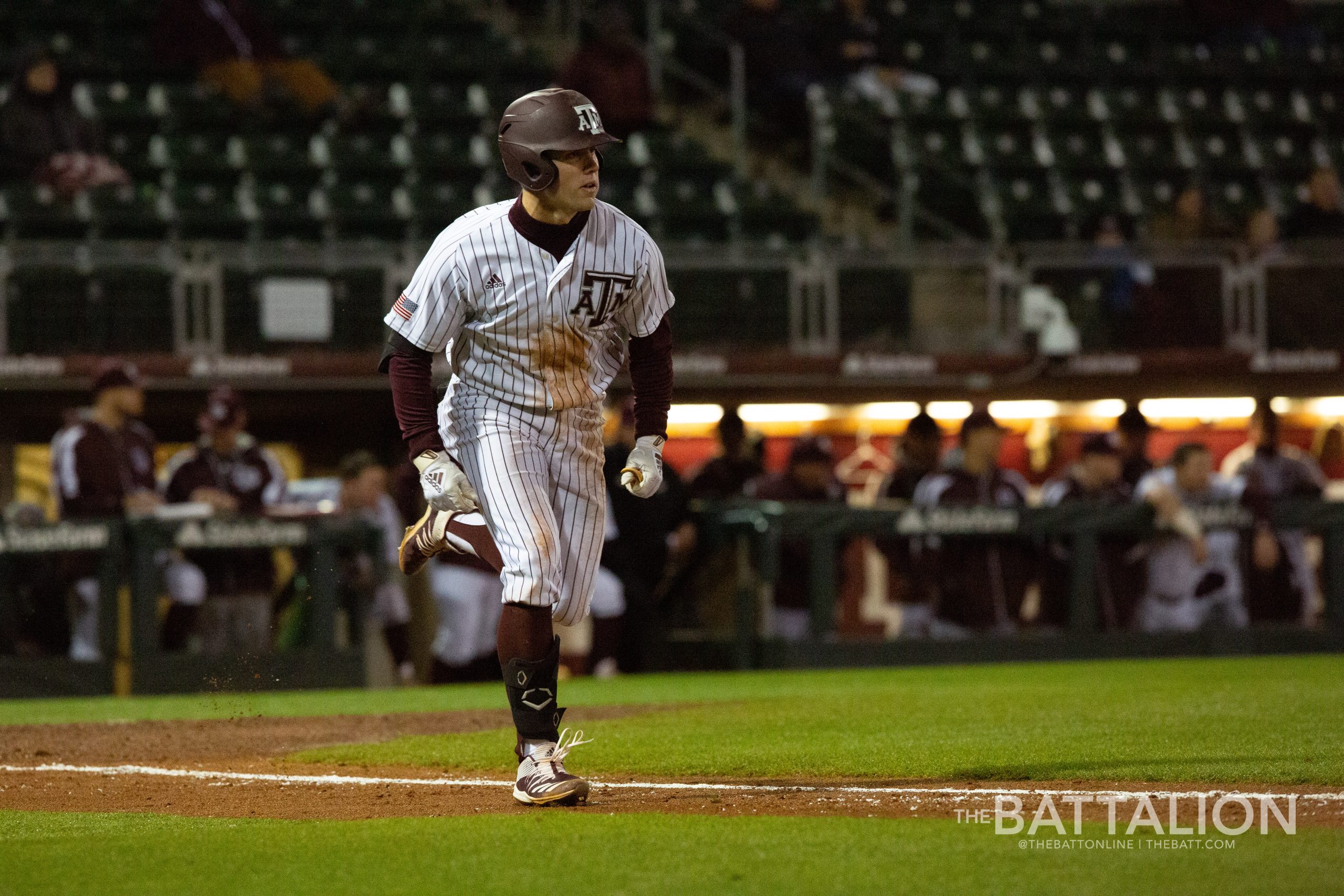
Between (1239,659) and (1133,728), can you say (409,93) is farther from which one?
Result: (1133,728)

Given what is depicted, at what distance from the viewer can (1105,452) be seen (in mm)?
10938

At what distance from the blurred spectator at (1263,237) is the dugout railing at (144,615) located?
271 inches

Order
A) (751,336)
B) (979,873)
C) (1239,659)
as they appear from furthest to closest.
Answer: (751,336) < (1239,659) < (979,873)

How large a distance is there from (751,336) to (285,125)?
13.9 feet

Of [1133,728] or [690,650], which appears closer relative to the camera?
[1133,728]

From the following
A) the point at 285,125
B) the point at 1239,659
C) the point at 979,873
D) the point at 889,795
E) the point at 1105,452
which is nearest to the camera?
the point at 979,873

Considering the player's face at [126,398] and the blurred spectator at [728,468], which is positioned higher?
the player's face at [126,398]

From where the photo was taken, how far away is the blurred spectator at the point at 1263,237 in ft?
41.4

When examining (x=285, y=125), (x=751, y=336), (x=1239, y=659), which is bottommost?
(x=1239, y=659)

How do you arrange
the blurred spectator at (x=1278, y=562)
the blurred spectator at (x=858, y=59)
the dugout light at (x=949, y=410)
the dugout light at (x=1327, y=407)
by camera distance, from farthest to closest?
the blurred spectator at (x=858, y=59) → the dugout light at (x=1327, y=407) → the dugout light at (x=949, y=410) → the blurred spectator at (x=1278, y=562)

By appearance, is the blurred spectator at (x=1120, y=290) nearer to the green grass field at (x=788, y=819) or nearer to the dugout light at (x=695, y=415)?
the dugout light at (x=695, y=415)

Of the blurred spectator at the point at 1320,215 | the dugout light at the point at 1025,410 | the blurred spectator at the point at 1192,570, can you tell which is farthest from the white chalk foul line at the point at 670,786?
the blurred spectator at the point at 1320,215

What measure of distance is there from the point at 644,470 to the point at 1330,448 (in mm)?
9015

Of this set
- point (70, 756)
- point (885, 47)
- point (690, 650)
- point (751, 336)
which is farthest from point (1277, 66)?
point (70, 756)
